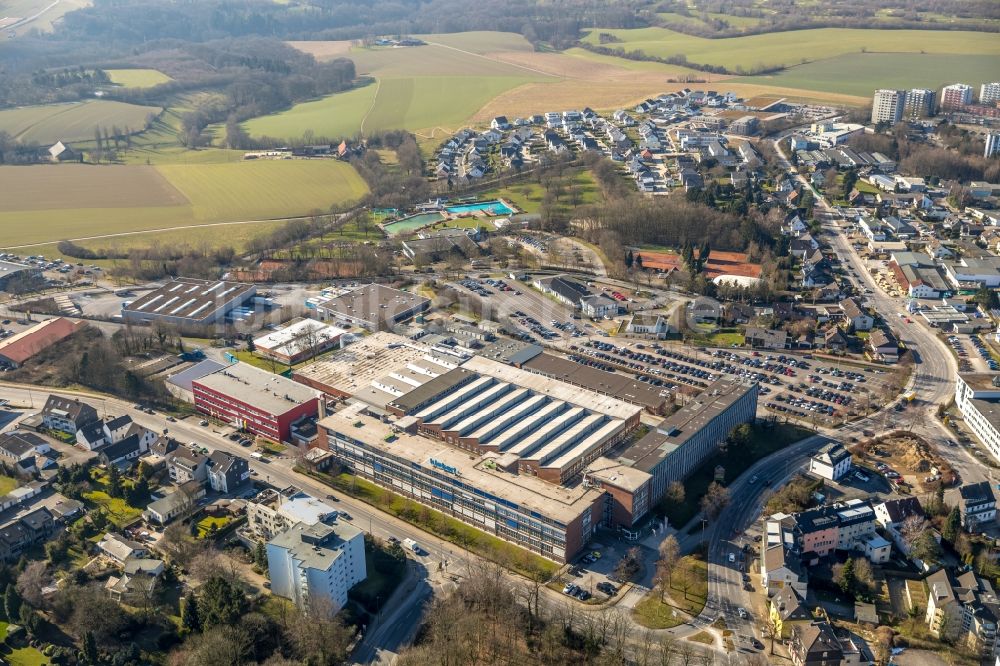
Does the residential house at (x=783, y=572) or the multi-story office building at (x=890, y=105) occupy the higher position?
Answer: the multi-story office building at (x=890, y=105)

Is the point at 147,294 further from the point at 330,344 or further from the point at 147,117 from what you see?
the point at 147,117

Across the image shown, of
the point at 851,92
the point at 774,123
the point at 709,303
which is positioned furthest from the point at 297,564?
the point at 851,92

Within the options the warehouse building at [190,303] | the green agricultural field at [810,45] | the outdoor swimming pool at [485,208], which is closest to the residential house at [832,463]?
the warehouse building at [190,303]

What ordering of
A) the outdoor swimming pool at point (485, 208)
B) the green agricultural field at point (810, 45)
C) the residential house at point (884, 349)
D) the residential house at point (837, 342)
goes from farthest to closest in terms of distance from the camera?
the green agricultural field at point (810, 45) < the outdoor swimming pool at point (485, 208) < the residential house at point (837, 342) < the residential house at point (884, 349)

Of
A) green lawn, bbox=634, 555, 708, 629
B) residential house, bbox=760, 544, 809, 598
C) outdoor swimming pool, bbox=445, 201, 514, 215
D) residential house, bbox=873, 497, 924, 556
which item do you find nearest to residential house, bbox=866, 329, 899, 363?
residential house, bbox=873, 497, 924, 556

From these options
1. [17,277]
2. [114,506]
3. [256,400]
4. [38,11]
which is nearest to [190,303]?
[17,277]

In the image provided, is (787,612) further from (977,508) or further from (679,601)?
(977,508)

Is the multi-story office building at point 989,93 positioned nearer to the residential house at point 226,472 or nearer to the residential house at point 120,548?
the residential house at point 226,472
